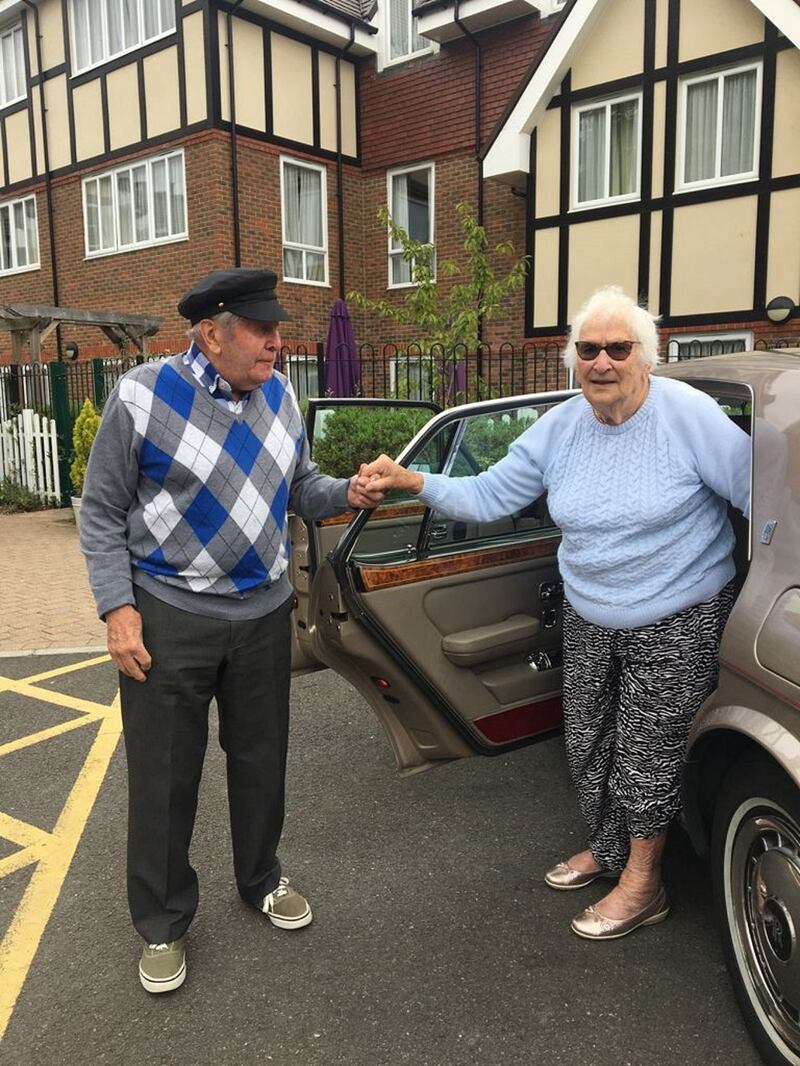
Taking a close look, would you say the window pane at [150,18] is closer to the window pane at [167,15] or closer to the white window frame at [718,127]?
the window pane at [167,15]

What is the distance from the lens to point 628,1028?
2307mm

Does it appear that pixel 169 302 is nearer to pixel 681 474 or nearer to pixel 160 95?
pixel 160 95

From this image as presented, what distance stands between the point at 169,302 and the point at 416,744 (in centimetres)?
1372

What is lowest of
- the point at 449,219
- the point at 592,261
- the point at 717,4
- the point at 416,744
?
the point at 416,744

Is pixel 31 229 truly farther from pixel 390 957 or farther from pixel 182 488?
pixel 390 957

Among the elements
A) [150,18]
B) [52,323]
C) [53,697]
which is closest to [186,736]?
[53,697]

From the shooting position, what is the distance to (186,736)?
2.49 meters

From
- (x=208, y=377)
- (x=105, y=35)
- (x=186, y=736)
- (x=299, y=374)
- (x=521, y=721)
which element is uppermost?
(x=105, y=35)

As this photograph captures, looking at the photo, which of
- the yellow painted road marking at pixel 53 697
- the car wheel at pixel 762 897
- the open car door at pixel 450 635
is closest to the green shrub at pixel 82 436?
the yellow painted road marking at pixel 53 697

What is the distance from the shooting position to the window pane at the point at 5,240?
1848 cm

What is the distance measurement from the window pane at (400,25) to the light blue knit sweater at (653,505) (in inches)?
611

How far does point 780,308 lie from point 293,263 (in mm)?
8391

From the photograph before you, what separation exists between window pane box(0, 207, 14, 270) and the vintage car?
17.2 metres

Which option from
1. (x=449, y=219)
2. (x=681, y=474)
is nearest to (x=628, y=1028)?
(x=681, y=474)
